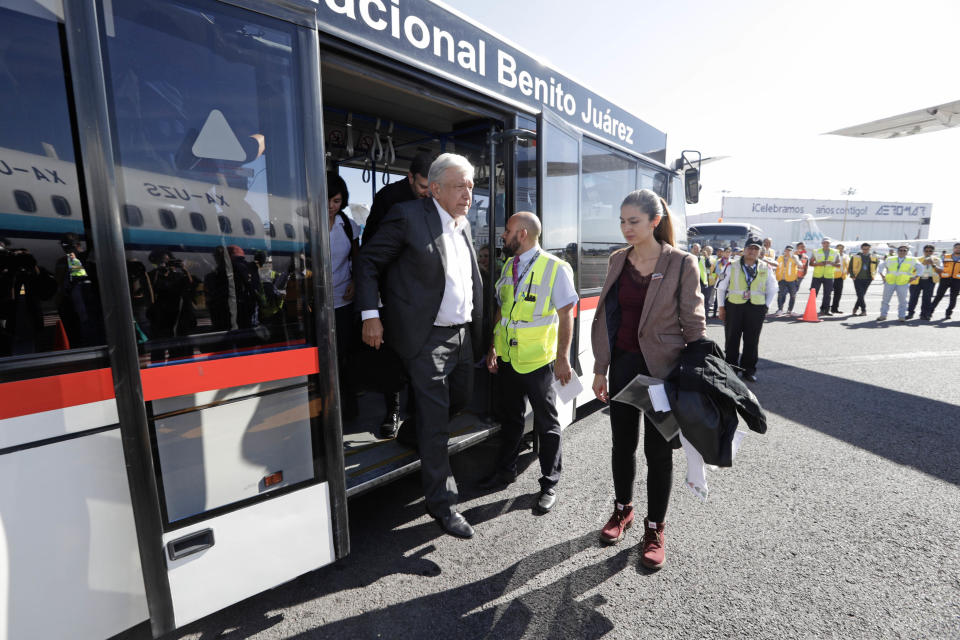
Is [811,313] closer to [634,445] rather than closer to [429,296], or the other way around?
[634,445]

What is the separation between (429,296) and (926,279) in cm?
1385

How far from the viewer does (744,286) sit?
18.7 feet

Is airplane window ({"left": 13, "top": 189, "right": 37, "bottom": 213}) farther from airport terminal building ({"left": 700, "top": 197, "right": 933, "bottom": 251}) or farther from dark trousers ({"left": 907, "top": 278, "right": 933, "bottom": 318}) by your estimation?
airport terminal building ({"left": 700, "top": 197, "right": 933, "bottom": 251})

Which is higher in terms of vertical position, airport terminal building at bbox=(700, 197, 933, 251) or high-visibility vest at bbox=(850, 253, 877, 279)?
airport terminal building at bbox=(700, 197, 933, 251)

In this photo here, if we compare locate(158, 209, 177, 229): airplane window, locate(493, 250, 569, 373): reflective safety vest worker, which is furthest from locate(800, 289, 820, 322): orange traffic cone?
locate(158, 209, 177, 229): airplane window

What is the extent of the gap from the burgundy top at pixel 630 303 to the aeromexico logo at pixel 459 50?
1.45 meters

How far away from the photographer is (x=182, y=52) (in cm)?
160

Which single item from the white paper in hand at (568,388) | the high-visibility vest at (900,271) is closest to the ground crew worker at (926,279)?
the high-visibility vest at (900,271)

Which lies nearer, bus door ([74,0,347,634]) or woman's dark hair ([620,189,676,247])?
Result: bus door ([74,0,347,634])

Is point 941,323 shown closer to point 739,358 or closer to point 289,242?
point 739,358

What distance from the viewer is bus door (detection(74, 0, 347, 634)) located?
1529 millimetres

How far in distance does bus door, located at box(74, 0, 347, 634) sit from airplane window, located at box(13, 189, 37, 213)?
0.14 meters

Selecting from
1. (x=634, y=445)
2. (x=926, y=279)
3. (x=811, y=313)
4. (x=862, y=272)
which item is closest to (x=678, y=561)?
(x=634, y=445)

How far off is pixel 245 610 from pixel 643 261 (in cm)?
253
